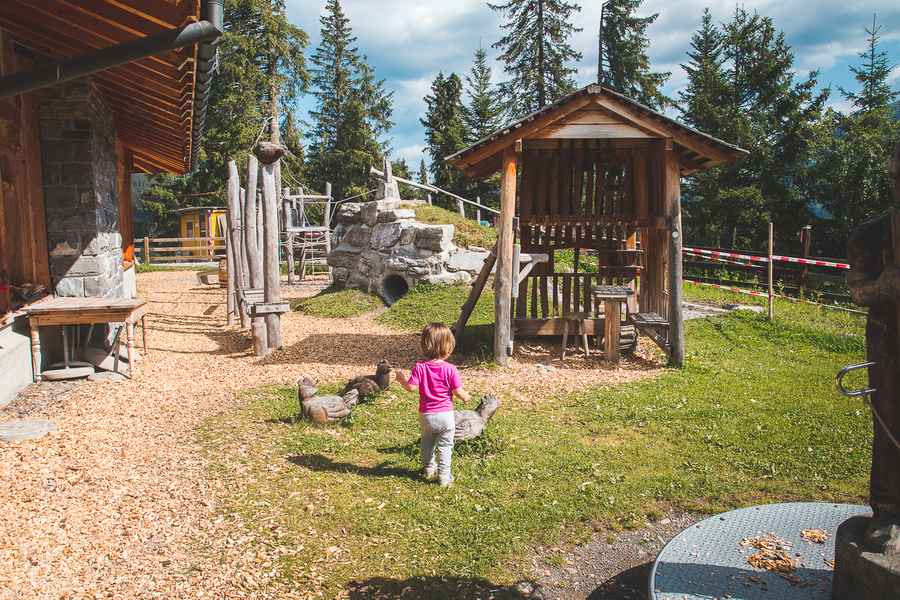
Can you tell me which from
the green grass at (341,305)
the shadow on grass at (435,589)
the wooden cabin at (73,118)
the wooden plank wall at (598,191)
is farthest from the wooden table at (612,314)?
the green grass at (341,305)

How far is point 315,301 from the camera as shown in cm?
1398

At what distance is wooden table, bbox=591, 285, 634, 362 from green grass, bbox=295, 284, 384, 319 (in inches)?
245

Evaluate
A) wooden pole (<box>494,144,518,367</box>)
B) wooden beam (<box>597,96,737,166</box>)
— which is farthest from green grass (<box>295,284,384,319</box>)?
wooden beam (<box>597,96,737,166</box>)

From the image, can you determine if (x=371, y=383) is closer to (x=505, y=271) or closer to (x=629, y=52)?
(x=505, y=271)

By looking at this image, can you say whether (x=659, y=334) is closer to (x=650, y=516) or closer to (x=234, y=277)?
(x=650, y=516)

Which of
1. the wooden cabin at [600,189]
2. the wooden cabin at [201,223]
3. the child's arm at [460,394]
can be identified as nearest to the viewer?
the child's arm at [460,394]

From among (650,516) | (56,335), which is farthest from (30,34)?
(650,516)

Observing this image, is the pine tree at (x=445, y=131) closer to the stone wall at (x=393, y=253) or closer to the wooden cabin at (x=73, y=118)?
the stone wall at (x=393, y=253)

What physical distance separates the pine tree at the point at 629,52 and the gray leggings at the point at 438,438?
26359mm

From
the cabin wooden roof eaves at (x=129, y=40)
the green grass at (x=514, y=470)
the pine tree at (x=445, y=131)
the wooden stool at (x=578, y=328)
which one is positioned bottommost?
the green grass at (x=514, y=470)

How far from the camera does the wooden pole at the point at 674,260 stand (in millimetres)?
7723

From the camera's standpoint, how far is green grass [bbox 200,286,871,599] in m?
3.36

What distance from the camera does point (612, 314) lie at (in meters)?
8.35

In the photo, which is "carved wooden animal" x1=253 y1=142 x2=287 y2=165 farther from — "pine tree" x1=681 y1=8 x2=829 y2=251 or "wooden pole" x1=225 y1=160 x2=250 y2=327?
"pine tree" x1=681 y1=8 x2=829 y2=251
